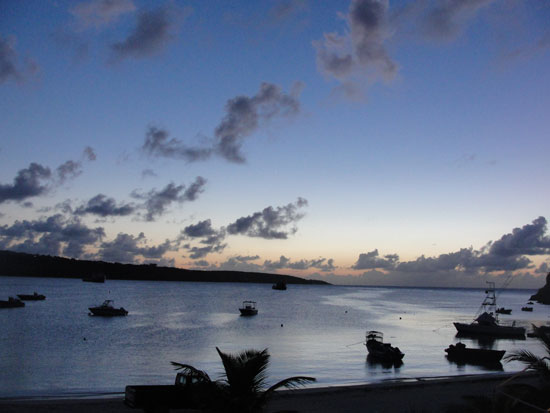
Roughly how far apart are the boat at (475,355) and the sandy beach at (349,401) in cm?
1577

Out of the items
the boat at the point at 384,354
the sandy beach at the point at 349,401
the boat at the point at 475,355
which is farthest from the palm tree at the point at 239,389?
the boat at the point at 475,355

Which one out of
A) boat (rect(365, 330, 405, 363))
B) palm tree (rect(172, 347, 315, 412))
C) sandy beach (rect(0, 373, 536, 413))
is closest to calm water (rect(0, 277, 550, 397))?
boat (rect(365, 330, 405, 363))

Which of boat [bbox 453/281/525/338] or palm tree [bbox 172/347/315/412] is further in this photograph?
boat [bbox 453/281/525/338]

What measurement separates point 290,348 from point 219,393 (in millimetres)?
51041

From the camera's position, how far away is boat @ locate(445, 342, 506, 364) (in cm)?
5088

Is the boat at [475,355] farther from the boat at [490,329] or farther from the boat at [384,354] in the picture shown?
the boat at [490,329]

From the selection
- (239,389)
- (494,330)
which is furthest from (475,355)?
(239,389)

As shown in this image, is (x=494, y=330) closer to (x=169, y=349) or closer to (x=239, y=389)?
(x=169, y=349)

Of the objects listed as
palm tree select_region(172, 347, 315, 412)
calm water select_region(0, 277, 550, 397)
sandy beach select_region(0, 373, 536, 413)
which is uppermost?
palm tree select_region(172, 347, 315, 412)

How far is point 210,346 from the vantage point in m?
60.5

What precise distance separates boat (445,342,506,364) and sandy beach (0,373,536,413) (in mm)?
15766

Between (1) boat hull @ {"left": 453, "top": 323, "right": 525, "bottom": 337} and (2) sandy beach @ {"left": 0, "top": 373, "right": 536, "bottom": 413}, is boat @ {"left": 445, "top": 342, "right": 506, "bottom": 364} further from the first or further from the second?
(1) boat hull @ {"left": 453, "top": 323, "right": 525, "bottom": 337}

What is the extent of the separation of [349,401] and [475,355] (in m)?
28.8

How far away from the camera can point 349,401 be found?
2948cm
